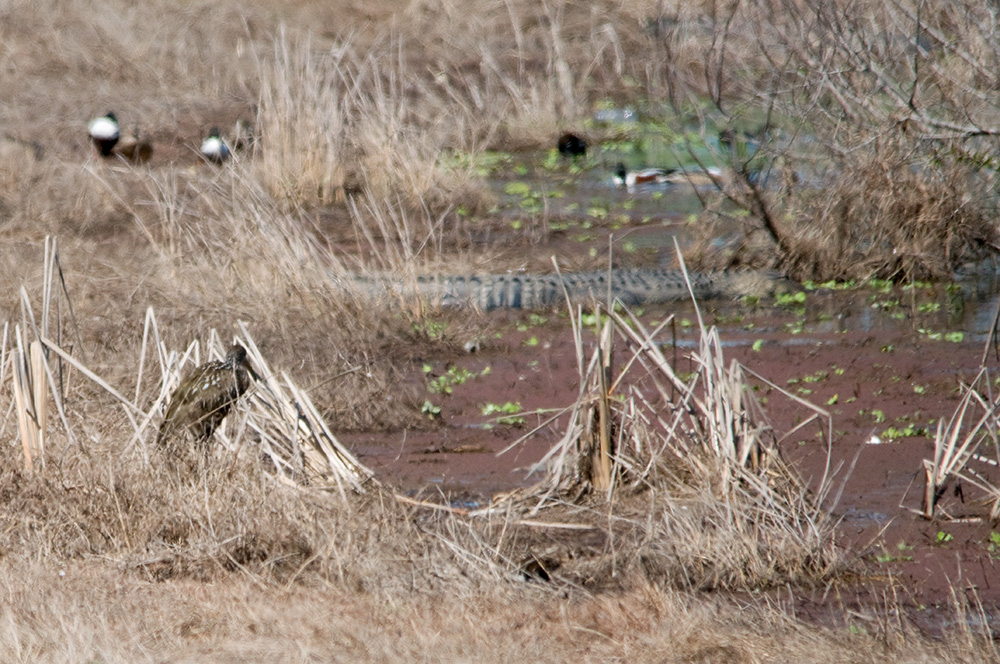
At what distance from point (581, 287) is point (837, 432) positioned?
3.08m

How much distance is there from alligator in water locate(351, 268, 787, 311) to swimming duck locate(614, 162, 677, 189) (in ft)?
10.8

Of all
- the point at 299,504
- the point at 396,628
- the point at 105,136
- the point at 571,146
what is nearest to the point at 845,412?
the point at 299,504

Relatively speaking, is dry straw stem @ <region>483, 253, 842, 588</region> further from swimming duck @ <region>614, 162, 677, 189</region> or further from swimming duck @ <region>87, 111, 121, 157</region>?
swimming duck @ <region>87, 111, 121, 157</region>

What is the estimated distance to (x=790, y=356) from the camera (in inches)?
284

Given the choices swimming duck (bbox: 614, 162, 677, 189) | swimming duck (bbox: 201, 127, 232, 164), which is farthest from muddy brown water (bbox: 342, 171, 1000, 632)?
swimming duck (bbox: 201, 127, 232, 164)

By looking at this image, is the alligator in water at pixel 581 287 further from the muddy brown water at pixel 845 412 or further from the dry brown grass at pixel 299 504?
the dry brown grass at pixel 299 504

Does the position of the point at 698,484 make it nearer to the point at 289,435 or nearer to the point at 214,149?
the point at 289,435

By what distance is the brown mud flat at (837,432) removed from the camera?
4.14 metres

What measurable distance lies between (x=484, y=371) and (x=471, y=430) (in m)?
1.03

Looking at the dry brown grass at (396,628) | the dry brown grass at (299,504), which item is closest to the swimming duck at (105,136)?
the dry brown grass at (299,504)

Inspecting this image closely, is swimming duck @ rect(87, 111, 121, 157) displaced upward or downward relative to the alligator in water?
upward

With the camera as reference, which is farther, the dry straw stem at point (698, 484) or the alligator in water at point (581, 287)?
→ the alligator in water at point (581, 287)

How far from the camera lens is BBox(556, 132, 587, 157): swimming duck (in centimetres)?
1344

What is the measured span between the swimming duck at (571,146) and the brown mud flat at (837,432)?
203 inches
